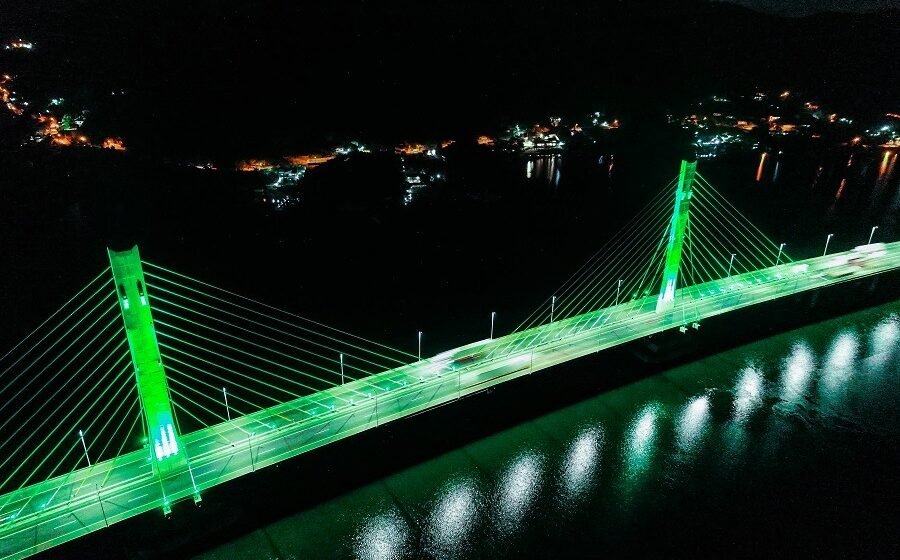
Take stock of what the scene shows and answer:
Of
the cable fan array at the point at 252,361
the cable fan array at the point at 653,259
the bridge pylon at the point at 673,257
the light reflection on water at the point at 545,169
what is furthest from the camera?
the light reflection on water at the point at 545,169

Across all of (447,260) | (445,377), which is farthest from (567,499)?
(447,260)

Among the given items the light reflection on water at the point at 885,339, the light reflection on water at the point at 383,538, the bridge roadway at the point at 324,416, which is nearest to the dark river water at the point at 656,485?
the light reflection on water at the point at 383,538

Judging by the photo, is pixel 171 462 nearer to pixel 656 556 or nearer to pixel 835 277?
pixel 656 556

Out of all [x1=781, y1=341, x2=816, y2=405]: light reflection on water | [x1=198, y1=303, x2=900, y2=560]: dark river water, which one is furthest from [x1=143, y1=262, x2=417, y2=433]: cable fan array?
[x1=781, y1=341, x2=816, y2=405]: light reflection on water

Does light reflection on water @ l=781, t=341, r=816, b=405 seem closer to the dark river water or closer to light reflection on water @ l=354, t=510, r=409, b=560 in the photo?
the dark river water

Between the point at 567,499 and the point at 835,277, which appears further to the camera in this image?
Answer: the point at 835,277

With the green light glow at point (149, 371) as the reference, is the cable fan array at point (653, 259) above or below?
below

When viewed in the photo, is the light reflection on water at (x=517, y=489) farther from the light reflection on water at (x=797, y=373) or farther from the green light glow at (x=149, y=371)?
the light reflection on water at (x=797, y=373)
